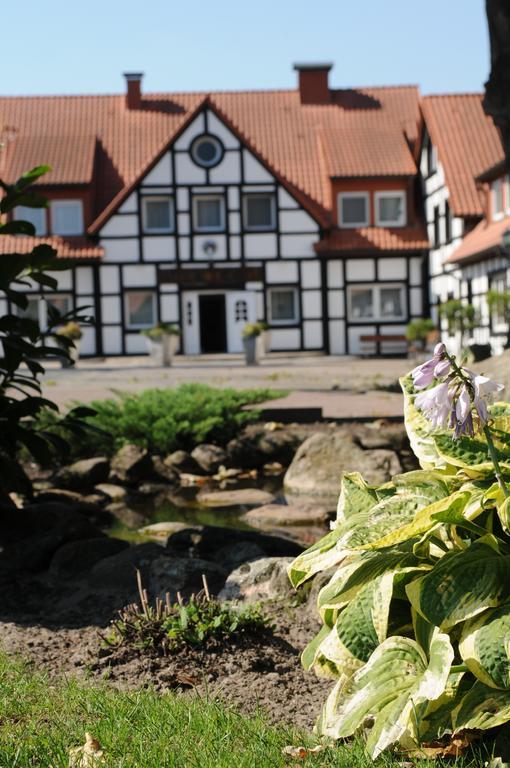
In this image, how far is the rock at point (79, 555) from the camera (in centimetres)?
514

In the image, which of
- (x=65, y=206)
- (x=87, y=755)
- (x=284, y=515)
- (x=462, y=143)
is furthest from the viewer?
(x=65, y=206)

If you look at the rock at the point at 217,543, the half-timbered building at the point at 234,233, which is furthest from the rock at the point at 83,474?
the half-timbered building at the point at 234,233

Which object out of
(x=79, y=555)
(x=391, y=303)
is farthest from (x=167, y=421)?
(x=391, y=303)

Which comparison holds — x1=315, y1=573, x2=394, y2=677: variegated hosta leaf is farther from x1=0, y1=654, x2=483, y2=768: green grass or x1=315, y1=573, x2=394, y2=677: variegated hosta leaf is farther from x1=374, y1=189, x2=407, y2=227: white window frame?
x1=374, y1=189, x2=407, y2=227: white window frame

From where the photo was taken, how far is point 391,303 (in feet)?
110

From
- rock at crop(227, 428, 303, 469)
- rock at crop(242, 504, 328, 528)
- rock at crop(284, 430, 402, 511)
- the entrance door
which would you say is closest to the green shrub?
rock at crop(227, 428, 303, 469)

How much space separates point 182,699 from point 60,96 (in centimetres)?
3562

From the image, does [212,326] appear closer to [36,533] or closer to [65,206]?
[65,206]

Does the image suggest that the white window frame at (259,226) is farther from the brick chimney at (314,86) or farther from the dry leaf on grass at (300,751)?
the dry leaf on grass at (300,751)

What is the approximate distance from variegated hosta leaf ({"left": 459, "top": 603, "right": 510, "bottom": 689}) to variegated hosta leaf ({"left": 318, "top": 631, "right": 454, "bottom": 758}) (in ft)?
0.17

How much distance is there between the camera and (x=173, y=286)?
32906 millimetres

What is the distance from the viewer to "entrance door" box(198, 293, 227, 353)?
35.2 metres

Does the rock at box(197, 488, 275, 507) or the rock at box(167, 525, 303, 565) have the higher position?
the rock at box(167, 525, 303, 565)

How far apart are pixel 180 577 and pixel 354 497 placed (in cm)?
133
